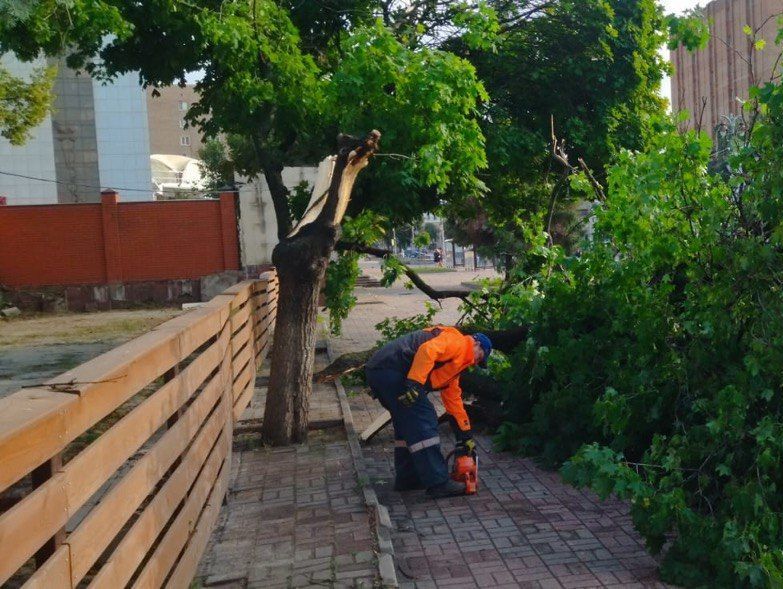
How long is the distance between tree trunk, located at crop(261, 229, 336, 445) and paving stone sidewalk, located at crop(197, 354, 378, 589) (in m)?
0.23

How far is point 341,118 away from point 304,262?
141 inches

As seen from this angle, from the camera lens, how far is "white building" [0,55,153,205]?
145ft

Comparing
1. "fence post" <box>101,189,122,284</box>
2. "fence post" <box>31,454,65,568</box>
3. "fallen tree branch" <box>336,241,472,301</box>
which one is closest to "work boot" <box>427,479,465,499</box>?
"fence post" <box>31,454,65,568</box>

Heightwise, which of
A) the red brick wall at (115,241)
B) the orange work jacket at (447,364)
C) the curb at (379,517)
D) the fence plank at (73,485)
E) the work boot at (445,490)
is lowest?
the work boot at (445,490)

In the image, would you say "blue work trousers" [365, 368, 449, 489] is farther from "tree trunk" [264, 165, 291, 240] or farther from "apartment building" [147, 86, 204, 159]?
"apartment building" [147, 86, 204, 159]

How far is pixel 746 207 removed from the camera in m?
5.70

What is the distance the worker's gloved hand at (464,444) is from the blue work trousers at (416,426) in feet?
0.49

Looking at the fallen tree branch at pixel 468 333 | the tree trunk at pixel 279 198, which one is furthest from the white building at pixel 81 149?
the fallen tree branch at pixel 468 333

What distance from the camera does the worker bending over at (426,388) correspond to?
6812 millimetres

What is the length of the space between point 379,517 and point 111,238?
2572 centimetres

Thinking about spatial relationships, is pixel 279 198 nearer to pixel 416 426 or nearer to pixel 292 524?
pixel 416 426

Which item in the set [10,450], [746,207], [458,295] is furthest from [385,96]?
[10,450]

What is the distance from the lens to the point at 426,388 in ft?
Result: 22.9

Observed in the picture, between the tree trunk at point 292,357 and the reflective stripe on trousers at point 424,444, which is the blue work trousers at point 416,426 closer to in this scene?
the reflective stripe on trousers at point 424,444
